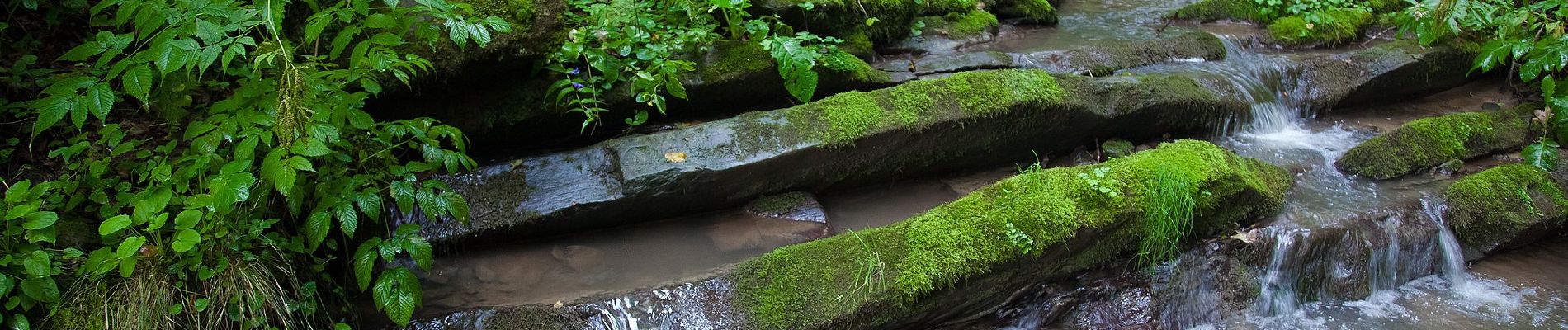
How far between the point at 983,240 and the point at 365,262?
8.24 feet

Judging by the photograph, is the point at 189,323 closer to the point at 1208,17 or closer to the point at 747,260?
the point at 747,260

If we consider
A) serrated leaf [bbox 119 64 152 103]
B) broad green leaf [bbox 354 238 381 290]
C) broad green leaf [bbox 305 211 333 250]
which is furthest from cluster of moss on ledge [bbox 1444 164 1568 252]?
serrated leaf [bbox 119 64 152 103]

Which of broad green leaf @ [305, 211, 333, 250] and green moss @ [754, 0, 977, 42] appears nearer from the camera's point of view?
broad green leaf @ [305, 211, 333, 250]

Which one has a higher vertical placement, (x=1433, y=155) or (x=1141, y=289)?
(x=1433, y=155)

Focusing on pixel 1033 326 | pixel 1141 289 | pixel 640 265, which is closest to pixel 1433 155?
pixel 1141 289

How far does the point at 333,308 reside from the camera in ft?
11.1

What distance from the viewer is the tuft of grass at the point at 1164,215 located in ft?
12.9

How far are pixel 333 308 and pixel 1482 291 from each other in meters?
5.61

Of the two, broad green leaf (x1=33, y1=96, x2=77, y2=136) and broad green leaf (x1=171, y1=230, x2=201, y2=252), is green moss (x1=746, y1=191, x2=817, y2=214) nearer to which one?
broad green leaf (x1=171, y1=230, x2=201, y2=252)

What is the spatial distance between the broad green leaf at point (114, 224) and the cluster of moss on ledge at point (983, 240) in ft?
6.97

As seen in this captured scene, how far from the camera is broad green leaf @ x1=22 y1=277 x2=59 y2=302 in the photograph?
8.92ft

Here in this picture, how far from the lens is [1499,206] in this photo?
15.3 feet

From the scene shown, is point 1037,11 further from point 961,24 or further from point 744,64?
point 744,64

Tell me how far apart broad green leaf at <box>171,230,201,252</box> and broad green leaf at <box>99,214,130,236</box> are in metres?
0.15
